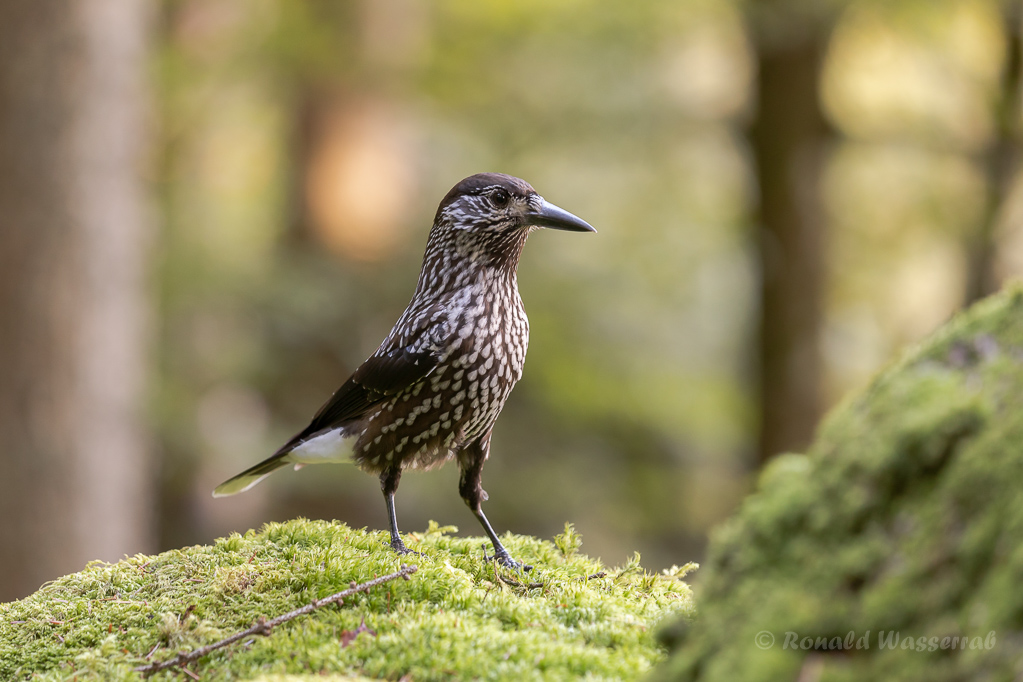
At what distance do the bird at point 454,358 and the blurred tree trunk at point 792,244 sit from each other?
527cm

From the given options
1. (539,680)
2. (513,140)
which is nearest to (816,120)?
(513,140)

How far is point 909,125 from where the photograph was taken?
9.00 metres

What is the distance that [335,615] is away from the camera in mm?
2510

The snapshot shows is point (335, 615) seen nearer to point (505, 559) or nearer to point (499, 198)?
point (505, 559)

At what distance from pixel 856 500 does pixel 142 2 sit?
7.36m

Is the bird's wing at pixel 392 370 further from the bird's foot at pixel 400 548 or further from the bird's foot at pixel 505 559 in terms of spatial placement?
the bird's foot at pixel 505 559

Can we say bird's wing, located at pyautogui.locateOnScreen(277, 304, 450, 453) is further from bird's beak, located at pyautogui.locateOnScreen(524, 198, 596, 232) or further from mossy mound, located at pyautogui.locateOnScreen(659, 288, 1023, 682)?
mossy mound, located at pyautogui.locateOnScreen(659, 288, 1023, 682)

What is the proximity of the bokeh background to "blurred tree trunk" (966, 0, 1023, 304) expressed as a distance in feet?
0.10

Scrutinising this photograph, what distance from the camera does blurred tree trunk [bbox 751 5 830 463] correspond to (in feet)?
27.9

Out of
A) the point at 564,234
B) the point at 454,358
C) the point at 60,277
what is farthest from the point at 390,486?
the point at 564,234

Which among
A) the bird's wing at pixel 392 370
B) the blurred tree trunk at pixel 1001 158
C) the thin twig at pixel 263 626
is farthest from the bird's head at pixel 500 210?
the blurred tree trunk at pixel 1001 158

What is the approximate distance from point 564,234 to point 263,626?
845 centimetres

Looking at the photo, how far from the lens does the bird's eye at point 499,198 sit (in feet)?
12.7

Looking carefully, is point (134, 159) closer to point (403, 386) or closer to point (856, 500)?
Answer: point (403, 386)
